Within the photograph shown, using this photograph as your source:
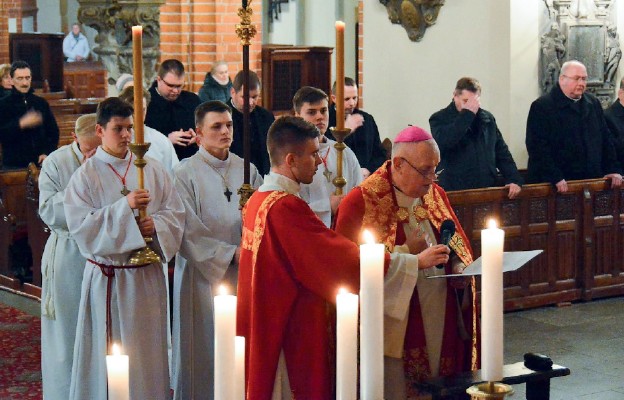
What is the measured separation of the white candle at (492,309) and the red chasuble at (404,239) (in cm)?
207

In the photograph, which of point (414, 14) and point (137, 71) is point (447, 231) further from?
point (414, 14)

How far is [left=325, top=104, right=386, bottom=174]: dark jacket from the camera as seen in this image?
26.8ft

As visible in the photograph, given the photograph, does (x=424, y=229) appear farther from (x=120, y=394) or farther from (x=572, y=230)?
(x=572, y=230)

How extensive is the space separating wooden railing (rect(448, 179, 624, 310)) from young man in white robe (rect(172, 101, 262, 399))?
2809 millimetres

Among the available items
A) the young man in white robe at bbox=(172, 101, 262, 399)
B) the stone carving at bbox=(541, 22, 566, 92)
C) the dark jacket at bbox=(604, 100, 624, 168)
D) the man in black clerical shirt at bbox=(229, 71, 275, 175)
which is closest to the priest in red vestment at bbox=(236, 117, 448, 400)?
the young man in white robe at bbox=(172, 101, 262, 399)

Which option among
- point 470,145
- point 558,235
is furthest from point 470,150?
point 558,235

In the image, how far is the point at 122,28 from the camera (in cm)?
1420

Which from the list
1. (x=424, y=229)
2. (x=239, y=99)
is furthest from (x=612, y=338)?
(x=424, y=229)

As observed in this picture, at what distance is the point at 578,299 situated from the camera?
8953 millimetres

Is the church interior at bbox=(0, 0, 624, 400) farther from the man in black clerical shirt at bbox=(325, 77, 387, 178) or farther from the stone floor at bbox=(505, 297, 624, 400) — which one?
the man in black clerical shirt at bbox=(325, 77, 387, 178)

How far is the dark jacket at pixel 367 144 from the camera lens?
818cm

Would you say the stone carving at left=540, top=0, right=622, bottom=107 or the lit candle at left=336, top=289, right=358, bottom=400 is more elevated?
the stone carving at left=540, top=0, right=622, bottom=107

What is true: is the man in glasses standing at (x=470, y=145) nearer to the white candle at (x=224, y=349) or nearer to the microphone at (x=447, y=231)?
the microphone at (x=447, y=231)

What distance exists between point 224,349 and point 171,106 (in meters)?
6.11
